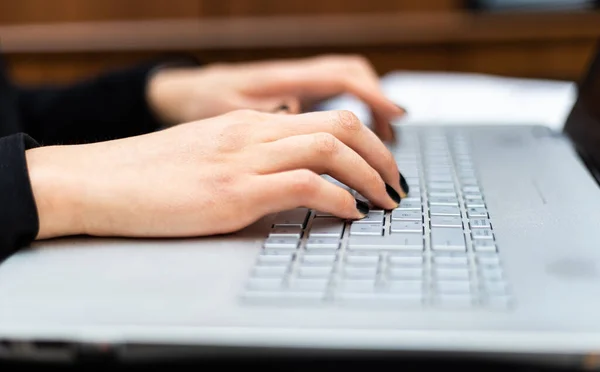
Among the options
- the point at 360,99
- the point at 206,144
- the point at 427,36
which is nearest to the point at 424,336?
the point at 206,144

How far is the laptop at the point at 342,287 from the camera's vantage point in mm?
318

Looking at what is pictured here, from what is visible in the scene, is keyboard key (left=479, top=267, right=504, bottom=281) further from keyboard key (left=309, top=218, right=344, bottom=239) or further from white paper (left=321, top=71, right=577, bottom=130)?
white paper (left=321, top=71, right=577, bottom=130)

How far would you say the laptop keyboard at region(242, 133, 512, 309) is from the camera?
356mm

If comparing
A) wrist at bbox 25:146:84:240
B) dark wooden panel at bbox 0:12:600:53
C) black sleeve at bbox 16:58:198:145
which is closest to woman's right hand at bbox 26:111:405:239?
wrist at bbox 25:146:84:240

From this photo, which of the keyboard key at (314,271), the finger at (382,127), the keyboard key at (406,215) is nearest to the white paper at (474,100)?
the finger at (382,127)

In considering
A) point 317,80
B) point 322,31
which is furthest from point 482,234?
point 322,31

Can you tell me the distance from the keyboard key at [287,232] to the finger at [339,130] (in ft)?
0.21

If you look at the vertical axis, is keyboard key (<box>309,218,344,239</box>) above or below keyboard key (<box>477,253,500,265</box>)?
above

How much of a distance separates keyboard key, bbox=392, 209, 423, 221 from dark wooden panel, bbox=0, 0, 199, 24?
1.04 meters

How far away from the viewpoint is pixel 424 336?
315 mm

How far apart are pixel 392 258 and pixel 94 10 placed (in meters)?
1.20

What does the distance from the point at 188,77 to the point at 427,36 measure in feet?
2.17

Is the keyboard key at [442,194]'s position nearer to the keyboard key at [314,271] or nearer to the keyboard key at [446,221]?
the keyboard key at [446,221]

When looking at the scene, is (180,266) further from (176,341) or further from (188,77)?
(188,77)
